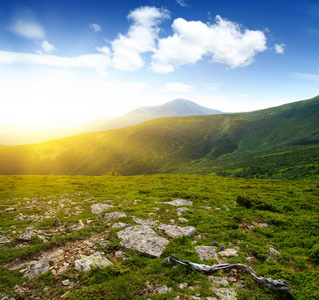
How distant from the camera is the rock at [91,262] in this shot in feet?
22.6

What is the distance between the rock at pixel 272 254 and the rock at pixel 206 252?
255cm

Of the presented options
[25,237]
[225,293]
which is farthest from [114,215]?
[225,293]

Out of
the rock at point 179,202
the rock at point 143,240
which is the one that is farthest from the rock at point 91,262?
the rock at point 179,202

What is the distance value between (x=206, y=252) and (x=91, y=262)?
5.75m

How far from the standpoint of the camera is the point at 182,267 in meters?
6.98

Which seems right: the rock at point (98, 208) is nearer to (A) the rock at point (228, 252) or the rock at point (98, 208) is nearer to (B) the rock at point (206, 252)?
(B) the rock at point (206, 252)

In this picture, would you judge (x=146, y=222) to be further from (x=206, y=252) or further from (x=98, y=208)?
(x=98, y=208)

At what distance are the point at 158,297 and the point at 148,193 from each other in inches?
656

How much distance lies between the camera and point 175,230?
34.9 ft

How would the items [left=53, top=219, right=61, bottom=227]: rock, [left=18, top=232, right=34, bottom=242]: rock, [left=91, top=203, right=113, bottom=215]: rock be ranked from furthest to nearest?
1. [left=91, top=203, right=113, bottom=215]: rock
2. [left=53, top=219, right=61, bottom=227]: rock
3. [left=18, top=232, right=34, bottom=242]: rock

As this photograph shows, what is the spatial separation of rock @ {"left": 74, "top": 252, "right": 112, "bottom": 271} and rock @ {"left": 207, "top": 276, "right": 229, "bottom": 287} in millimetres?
4526

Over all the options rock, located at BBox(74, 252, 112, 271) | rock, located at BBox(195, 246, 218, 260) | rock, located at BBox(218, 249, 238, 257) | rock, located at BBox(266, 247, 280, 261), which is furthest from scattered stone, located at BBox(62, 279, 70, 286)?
rock, located at BBox(266, 247, 280, 261)

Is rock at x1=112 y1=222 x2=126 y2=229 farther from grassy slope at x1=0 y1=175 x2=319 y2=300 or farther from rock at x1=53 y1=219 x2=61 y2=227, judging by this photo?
rock at x1=53 y1=219 x2=61 y2=227

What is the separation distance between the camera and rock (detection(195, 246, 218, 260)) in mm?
7877
